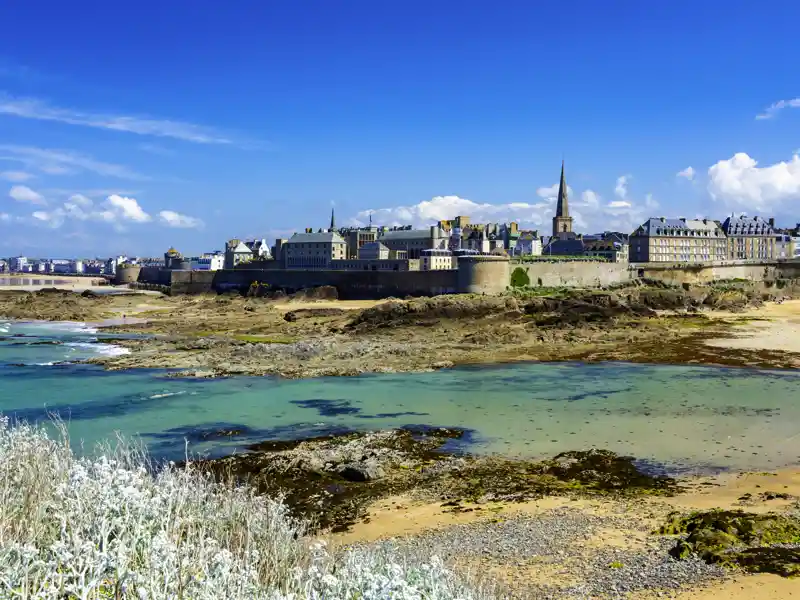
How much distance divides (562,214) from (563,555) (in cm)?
10081

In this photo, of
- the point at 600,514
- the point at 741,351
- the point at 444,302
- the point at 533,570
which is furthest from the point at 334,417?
the point at 444,302

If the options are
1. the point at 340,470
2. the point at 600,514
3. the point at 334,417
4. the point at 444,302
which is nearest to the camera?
the point at 600,514

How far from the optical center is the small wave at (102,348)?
3014 centimetres

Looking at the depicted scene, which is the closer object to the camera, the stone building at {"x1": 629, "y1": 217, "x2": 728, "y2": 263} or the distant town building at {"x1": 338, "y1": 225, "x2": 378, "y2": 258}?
the stone building at {"x1": 629, "y1": 217, "x2": 728, "y2": 263}

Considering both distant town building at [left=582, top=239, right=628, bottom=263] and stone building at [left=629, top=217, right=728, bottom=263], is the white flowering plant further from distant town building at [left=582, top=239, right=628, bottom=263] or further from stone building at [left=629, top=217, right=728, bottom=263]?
stone building at [left=629, top=217, right=728, bottom=263]

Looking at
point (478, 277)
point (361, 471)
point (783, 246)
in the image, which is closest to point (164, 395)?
point (361, 471)

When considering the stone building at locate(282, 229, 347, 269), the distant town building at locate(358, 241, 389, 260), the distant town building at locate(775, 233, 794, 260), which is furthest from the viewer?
the distant town building at locate(775, 233, 794, 260)

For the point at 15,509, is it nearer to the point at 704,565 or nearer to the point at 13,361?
the point at 704,565

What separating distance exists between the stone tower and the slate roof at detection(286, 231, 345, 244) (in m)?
38.8

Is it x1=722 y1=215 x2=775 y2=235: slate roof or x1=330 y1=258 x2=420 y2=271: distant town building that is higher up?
x1=722 y1=215 x2=775 y2=235: slate roof

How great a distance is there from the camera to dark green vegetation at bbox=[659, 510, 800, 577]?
8.46 m

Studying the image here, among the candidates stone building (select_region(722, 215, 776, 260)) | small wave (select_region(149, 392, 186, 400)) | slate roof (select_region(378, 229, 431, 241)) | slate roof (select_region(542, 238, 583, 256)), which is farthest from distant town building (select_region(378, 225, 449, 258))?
small wave (select_region(149, 392, 186, 400))

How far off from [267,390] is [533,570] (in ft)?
47.2

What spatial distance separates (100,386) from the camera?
22.3 m
